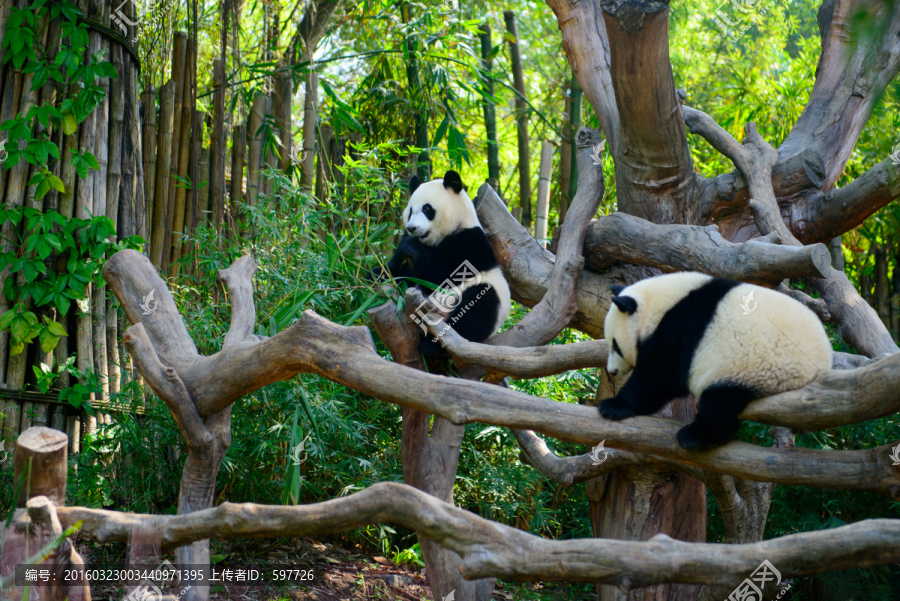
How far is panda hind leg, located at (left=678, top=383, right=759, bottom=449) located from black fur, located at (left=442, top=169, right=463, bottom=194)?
2.39 m

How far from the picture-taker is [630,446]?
8.55 ft

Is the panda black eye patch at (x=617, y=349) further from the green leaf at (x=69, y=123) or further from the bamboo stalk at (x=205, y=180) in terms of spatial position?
the bamboo stalk at (x=205, y=180)

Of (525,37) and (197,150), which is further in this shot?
(525,37)

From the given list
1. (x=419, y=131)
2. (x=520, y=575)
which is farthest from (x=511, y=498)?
(x=419, y=131)

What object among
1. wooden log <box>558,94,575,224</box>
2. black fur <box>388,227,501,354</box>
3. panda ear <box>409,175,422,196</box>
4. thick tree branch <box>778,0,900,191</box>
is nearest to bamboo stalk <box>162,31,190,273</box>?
panda ear <box>409,175,422,196</box>

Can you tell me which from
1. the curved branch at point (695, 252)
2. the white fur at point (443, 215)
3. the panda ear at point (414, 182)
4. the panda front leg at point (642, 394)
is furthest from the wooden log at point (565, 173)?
the panda front leg at point (642, 394)

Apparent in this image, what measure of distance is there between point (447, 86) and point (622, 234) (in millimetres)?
2425

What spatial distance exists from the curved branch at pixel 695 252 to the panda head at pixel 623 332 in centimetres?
73

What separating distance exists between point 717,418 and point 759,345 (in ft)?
1.07

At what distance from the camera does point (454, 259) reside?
4289 mm

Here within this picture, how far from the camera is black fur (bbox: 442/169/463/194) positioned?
438 cm

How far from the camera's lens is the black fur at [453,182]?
4383mm

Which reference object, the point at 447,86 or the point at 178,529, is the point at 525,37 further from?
the point at 178,529

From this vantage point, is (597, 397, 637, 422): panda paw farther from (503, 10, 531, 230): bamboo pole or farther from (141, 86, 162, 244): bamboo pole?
(503, 10, 531, 230): bamboo pole
